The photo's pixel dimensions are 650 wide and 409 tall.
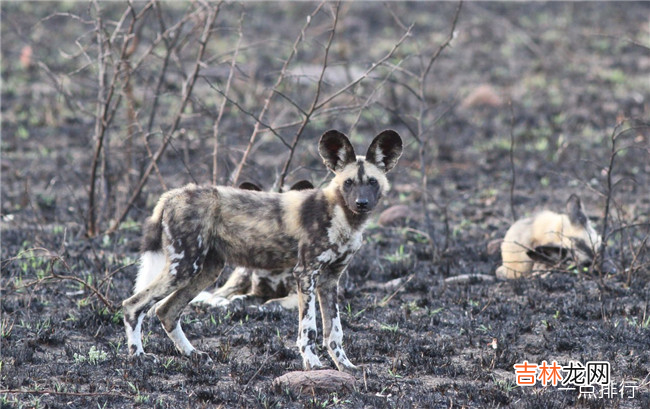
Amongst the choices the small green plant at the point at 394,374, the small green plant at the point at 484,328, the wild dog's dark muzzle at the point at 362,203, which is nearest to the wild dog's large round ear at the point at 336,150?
the wild dog's dark muzzle at the point at 362,203

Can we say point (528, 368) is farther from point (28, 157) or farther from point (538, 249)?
point (28, 157)

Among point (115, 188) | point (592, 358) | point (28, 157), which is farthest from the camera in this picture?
point (28, 157)

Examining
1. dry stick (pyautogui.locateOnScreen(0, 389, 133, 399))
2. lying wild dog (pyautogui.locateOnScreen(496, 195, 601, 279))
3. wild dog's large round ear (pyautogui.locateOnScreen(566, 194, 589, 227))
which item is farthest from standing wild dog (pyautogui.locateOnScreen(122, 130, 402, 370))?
wild dog's large round ear (pyautogui.locateOnScreen(566, 194, 589, 227))

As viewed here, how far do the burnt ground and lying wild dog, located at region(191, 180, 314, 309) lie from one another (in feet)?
1.12

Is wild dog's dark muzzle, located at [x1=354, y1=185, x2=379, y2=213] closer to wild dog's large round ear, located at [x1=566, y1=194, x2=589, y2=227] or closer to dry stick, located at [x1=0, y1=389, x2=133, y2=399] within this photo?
dry stick, located at [x1=0, y1=389, x2=133, y2=399]

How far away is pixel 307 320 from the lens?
5758 mm

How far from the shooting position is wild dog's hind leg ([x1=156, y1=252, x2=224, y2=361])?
19.7ft

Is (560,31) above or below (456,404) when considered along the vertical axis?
above

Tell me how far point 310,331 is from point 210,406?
892 millimetres

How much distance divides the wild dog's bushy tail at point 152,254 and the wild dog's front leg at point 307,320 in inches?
37.7

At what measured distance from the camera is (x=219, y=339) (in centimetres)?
657

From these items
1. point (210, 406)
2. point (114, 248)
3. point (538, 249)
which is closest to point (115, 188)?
point (114, 248)

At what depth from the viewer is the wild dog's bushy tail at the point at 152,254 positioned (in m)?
5.96

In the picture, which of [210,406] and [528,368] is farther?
[528,368]
